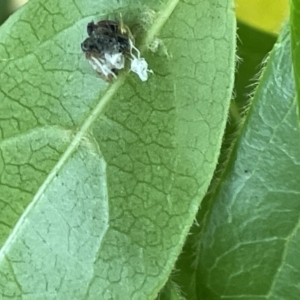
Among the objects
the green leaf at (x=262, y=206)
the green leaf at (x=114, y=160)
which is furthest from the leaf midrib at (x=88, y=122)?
the green leaf at (x=262, y=206)

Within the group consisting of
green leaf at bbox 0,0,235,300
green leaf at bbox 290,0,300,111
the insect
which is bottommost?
green leaf at bbox 0,0,235,300

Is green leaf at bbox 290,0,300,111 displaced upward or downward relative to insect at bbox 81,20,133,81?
upward

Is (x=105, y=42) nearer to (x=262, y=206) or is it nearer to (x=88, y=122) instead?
(x=88, y=122)

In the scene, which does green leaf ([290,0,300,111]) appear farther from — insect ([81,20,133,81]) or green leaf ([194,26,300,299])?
insect ([81,20,133,81])

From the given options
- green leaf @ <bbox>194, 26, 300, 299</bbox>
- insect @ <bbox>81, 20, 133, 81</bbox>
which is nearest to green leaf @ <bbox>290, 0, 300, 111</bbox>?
green leaf @ <bbox>194, 26, 300, 299</bbox>

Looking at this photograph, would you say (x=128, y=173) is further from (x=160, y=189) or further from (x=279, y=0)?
(x=279, y=0)

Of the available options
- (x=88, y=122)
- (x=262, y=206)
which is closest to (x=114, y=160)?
(x=88, y=122)

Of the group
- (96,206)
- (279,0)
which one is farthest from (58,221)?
(279,0)
